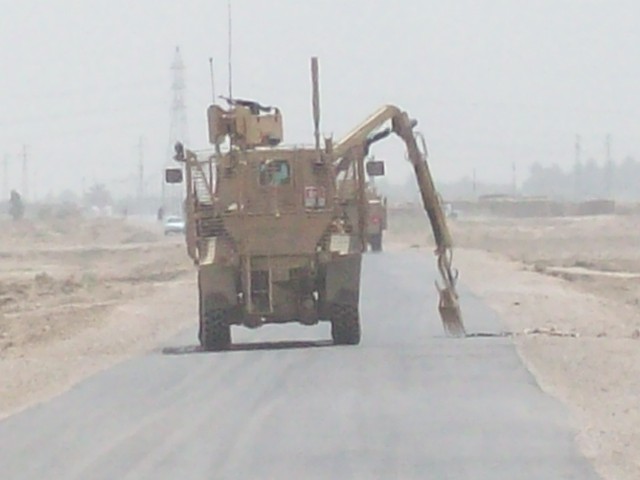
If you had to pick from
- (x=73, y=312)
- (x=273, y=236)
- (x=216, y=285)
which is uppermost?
(x=273, y=236)

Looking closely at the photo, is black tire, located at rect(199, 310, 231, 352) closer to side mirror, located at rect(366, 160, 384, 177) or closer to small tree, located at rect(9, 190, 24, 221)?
→ side mirror, located at rect(366, 160, 384, 177)

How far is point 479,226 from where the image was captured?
111m

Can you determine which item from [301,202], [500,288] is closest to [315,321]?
[301,202]

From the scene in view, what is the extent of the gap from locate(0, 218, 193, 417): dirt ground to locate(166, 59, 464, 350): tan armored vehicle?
192 cm

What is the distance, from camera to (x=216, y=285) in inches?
931

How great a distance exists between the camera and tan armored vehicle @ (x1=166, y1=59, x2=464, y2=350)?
23.4m

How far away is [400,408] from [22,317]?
19.5 m

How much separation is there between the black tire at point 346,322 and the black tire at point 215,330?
5.43 feet

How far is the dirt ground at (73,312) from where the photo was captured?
2102 centimetres

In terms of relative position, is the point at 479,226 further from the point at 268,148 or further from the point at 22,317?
the point at 268,148

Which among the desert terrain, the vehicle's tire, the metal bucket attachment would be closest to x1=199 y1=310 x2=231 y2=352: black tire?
the desert terrain

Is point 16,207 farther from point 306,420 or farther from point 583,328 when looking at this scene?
point 306,420

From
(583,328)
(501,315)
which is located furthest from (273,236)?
(501,315)

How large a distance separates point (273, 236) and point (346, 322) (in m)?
1.74
